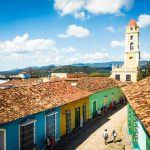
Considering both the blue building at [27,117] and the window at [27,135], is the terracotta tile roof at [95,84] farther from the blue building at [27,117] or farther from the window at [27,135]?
the window at [27,135]

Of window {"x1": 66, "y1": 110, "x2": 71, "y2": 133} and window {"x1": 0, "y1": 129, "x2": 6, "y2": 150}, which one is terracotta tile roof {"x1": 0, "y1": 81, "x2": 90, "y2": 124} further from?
window {"x1": 66, "y1": 110, "x2": 71, "y2": 133}

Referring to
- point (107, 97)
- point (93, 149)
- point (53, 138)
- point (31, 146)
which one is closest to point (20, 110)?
point (31, 146)

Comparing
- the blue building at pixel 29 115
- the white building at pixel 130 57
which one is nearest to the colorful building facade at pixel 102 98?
the blue building at pixel 29 115

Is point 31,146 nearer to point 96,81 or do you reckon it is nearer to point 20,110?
point 20,110

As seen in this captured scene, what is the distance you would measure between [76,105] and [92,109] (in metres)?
5.46

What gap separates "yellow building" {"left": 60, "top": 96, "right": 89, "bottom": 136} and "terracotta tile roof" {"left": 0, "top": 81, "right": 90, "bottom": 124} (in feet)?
2.16

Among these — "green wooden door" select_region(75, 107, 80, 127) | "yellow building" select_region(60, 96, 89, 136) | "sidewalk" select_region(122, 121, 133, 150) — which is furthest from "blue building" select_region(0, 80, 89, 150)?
"sidewalk" select_region(122, 121, 133, 150)

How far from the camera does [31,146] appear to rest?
53.2ft

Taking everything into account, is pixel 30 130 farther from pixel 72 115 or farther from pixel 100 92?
pixel 100 92

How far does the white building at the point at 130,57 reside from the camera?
57969 mm

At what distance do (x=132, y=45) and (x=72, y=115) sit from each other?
1597 inches

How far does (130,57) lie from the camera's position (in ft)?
199

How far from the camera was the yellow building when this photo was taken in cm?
2059

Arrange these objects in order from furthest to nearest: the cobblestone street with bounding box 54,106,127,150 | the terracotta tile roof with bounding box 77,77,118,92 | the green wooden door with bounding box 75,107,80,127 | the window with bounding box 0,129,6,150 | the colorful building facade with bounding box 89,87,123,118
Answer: the terracotta tile roof with bounding box 77,77,118,92 < the colorful building facade with bounding box 89,87,123,118 < the green wooden door with bounding box 75,107,80,127 < the cobblestone street with bounding box 54,106,127,150 < the window with bounding box 0,129,6,150
